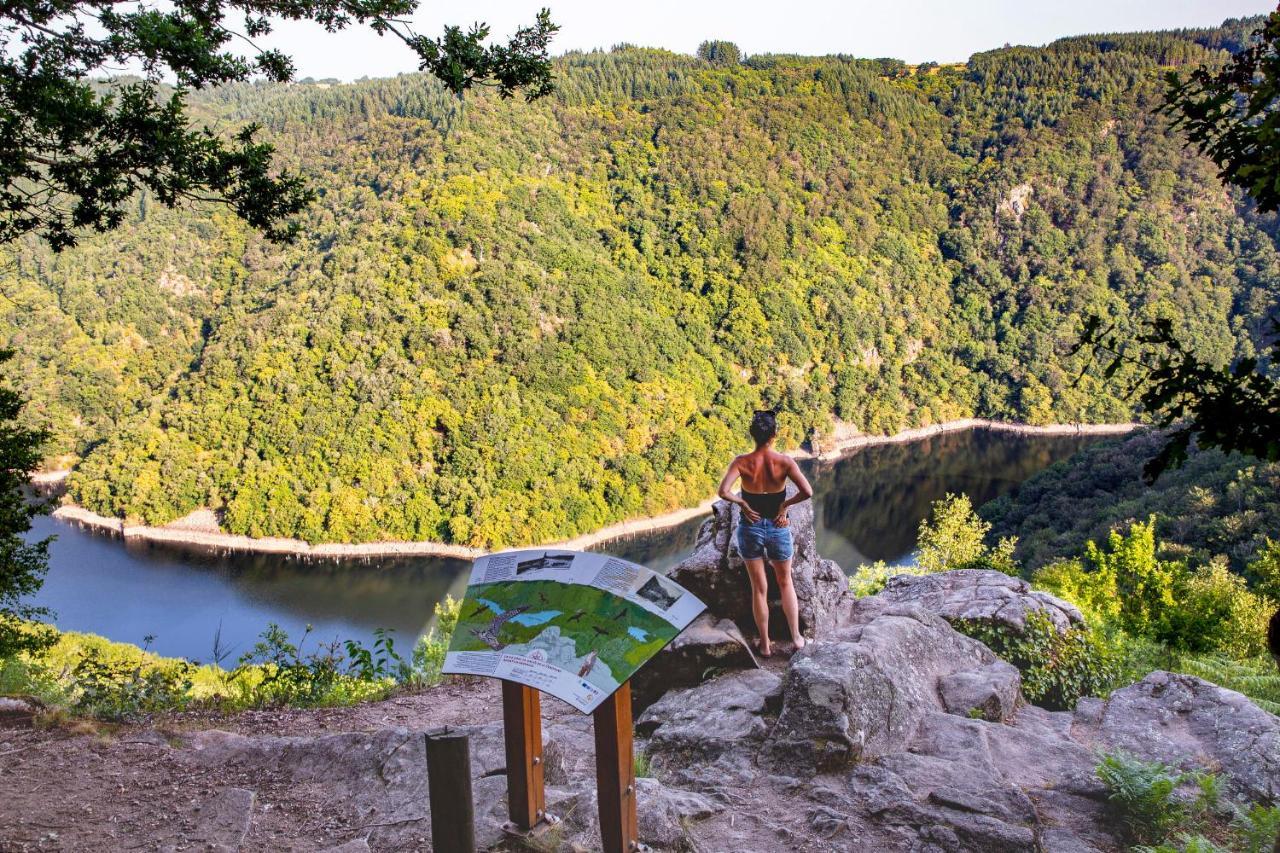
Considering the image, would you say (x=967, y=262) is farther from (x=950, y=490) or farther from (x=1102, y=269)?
(x=950, y=490)

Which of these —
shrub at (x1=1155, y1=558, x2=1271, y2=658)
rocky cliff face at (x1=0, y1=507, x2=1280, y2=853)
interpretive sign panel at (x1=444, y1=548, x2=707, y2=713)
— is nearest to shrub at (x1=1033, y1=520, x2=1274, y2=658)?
shrub at (x1=1155, y1=558, x2=1271, y2=658)

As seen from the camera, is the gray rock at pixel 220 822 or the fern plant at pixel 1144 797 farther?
the fern plant at pixel 1144 797

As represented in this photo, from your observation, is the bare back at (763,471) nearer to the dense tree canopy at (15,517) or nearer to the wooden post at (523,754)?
the wooden post at (523,754)

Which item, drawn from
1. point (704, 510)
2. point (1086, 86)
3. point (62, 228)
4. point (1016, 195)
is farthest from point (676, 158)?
point (62, 228)

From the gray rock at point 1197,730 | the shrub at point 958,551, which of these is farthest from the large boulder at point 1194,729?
the shrub at point 958,551

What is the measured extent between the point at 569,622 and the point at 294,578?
44.7 m

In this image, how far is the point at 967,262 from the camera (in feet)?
336

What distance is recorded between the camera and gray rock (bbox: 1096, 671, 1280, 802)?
4797 mm

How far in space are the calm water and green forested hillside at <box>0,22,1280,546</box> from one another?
13.5 feet

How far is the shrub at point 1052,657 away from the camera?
6523mm

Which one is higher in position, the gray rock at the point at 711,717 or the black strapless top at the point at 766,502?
the black strapless top at the point at 766,502

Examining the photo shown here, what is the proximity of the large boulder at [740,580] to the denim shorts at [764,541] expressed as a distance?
19cm

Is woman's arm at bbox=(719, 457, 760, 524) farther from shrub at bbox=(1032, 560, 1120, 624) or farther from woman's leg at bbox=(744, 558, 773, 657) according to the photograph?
shrub at bbox=(1032, 560, 1120, 624)

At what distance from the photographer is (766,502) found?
5.95 meters
